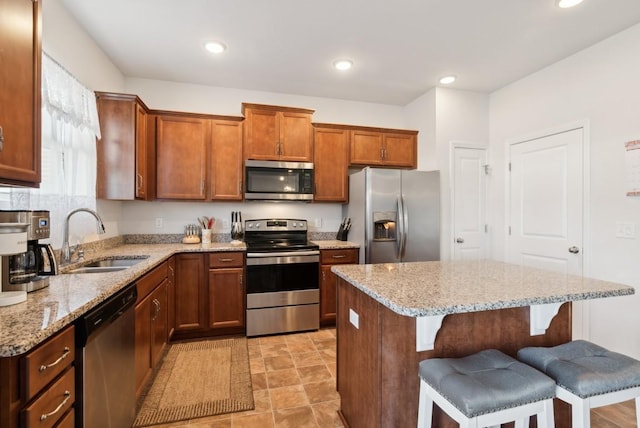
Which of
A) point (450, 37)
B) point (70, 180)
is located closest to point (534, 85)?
point (450, 37)

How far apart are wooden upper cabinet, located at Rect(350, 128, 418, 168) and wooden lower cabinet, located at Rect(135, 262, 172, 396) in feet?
8.07

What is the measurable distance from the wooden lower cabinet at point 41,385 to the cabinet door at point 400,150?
11.4ft

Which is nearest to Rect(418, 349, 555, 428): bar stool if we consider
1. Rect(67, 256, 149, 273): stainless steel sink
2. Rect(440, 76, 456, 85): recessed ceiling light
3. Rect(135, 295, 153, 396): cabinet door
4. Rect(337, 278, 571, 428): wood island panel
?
Rect(337, 278, 571, 428): wood island panel

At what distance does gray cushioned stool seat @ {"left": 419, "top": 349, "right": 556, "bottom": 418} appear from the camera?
1.04 metres

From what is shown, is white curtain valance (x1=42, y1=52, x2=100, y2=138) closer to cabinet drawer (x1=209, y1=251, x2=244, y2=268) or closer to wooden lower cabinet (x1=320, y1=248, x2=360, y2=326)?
cabinet drawer (x1=209, y1=251, x2=244, y2=268)

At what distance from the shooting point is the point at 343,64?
3.03 meters

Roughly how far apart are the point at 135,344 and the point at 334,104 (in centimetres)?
338

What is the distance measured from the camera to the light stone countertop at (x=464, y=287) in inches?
47.4

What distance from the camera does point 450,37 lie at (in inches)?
101

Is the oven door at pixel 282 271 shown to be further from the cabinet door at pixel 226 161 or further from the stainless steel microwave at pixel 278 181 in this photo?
the cabinet door at pixel 226 161

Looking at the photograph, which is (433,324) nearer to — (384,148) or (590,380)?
(590,380)

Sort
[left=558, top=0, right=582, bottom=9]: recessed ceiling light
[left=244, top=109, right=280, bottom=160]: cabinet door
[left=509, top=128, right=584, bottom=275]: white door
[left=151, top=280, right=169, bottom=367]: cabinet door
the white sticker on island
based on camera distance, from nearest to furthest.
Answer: the white sticker on island → [left=558, top=0, right=582, bottom=9]: recessed ceiling light → [left=151, top=280, right=169, bottom=367]: cabinet door → [left=509, top=128, right=584, bottom=275]: white door → [left=244, top=109, right=280, bottom=160]: cabinet door

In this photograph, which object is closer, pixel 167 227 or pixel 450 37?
pixel 450 37

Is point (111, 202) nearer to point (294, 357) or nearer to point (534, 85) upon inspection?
point (294, 357)
